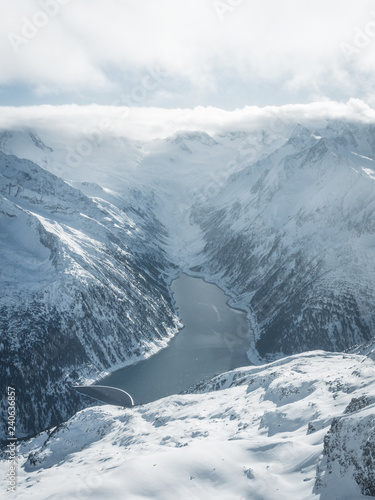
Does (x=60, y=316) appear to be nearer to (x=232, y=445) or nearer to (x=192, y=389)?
(x=192, y=389)

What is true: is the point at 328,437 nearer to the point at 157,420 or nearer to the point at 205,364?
the point at 157,420

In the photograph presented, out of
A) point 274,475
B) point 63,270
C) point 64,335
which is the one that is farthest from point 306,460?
point 63,270

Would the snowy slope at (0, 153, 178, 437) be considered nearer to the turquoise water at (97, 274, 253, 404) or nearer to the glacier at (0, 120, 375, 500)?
the glacier at (0, 120, 375, 500)

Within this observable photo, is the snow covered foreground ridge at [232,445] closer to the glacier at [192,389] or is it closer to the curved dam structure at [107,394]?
the glacier at [192,389]

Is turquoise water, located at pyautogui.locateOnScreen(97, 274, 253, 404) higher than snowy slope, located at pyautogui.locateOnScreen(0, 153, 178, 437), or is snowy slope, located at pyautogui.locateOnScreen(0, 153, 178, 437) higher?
snowy slope, located at pyautogui.locateOnScreen(0, 153, 178, 437)

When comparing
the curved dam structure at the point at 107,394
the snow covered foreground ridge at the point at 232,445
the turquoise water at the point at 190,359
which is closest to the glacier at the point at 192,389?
the snow covered foreground ridge at the point at 232,445

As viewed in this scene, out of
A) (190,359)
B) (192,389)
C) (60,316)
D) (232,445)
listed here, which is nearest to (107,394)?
(192,389)

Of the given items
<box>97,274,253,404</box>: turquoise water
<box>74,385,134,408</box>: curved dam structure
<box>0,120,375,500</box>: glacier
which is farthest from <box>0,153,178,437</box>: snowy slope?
<box>97,274,253,404</box>: turquoise water
